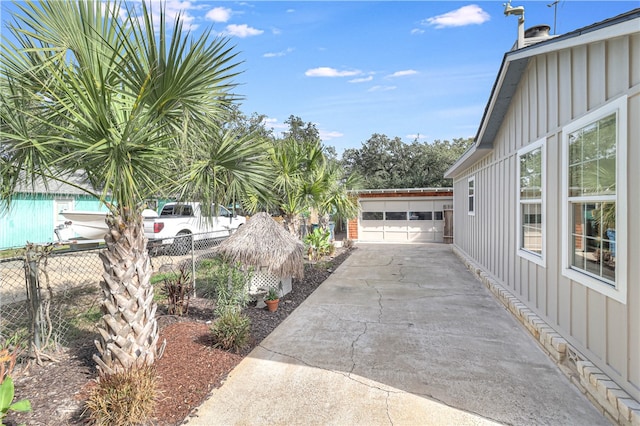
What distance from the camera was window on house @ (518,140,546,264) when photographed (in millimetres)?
4961

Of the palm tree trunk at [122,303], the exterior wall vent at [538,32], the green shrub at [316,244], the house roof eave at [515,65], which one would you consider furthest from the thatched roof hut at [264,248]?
the exterior wall vent at [538,32]

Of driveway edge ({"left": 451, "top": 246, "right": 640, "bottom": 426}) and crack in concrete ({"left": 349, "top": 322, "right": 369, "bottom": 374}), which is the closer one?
driveway edge ({"left": 451, "top": 246, "right": 640, "bottom": 426})

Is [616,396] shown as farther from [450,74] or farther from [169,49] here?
[450,74]

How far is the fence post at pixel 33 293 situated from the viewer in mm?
3902

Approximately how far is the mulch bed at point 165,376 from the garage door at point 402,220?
12947mm

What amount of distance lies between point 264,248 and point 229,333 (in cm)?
223

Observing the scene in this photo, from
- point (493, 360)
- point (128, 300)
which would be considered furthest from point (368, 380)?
point (128, 300)

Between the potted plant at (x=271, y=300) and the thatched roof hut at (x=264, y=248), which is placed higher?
the thatched roof hut at (x=264, y=248)

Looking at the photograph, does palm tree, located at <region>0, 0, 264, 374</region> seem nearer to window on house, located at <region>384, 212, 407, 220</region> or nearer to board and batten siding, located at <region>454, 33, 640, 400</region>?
board and batten siding, located at <region>454, 33, 640, 400</region>

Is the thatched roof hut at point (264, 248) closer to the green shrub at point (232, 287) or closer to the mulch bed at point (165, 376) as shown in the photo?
the green shrub at point (232, 287)

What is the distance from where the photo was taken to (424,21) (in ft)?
29.1

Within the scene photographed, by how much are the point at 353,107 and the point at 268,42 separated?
51.5ft

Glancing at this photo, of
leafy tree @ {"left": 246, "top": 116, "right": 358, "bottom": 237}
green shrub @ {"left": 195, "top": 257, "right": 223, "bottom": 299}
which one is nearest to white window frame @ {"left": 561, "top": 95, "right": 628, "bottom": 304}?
green shrub @ {"left": 195, "top": 257, "right": 223, "bottom": 299}

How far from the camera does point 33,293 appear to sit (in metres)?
3.96
